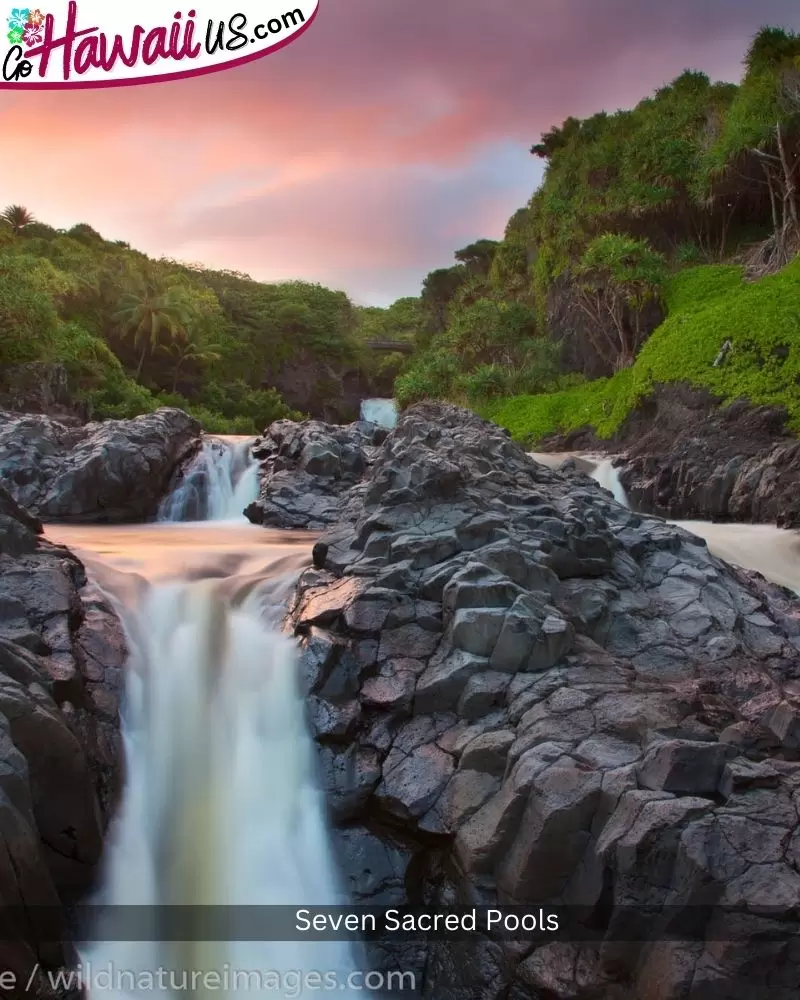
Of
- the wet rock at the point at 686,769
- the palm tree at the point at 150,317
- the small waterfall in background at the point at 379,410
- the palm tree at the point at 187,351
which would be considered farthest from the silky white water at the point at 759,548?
the palm tree at the point at 187,351

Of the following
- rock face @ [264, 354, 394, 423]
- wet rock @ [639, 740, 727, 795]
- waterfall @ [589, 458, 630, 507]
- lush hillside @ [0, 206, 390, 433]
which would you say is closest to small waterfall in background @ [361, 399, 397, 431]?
rock face @ [264, 354, 394, 423]

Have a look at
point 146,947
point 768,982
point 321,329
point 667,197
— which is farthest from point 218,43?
point 321,329

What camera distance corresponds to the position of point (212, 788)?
613cm

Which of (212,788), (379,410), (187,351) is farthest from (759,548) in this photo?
(187,351)

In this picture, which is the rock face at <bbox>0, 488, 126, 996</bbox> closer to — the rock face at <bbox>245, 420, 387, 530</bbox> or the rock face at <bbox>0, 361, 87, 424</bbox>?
the rock face at <bbox>245, 420, 387, 530</bbox>

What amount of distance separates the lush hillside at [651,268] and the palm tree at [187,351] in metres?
10.4

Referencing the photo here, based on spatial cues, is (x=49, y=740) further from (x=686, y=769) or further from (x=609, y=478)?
(x=609, y=478)

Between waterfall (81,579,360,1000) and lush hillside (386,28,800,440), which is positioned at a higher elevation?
lush hillside (386,28,800,440)

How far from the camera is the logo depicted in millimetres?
8477

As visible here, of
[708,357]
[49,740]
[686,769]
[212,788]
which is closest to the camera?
[686,769]

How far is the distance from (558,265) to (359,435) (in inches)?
630

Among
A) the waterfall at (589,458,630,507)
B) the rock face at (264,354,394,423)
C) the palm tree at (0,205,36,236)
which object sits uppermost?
the palm tree at (0,205,36,236)

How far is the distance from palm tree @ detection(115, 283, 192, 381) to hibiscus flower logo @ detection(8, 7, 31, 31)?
84.6 feet

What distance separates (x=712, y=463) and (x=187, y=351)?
2561 cm
